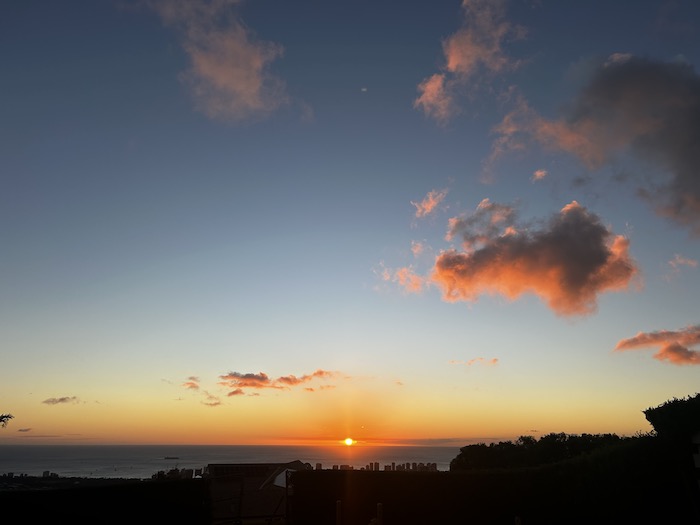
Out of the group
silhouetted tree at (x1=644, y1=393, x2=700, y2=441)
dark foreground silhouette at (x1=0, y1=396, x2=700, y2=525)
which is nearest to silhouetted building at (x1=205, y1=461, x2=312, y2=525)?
dark foreground silhouette at (x1=0, y1=396, x2=700, y2=525)

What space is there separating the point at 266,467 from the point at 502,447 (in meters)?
16.6

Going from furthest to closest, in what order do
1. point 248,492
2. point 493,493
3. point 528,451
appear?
point 528,451 → point 248,492 → point 493,493

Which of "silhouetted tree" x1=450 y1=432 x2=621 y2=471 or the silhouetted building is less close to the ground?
"silhouetted tree" x1=450 y1=432 x2=621 y2=471

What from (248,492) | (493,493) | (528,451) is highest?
(528,451)

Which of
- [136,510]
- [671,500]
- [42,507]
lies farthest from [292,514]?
[671,500]

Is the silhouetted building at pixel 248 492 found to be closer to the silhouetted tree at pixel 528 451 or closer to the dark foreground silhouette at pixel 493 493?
the dark foreground silhouette at pixel 493 493

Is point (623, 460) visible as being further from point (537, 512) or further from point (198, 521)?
point (198, 521)

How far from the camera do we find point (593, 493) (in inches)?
749

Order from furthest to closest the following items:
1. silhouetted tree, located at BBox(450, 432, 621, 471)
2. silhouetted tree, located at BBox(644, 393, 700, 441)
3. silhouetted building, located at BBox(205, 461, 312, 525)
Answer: silhouetted tree, located at BBox(450, 432, 621, 471)
silhouetted building, located at BBox(205, 461, 312, 525)
silhouetted tree, located at BBox(644, 393, 700, 441)

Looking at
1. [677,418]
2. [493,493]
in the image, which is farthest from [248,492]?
[677,418]

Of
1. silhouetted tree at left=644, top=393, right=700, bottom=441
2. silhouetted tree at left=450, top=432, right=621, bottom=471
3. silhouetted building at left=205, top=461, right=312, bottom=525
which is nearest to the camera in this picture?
silhouetted tree at left=644, top=393, right=700, bottom=441

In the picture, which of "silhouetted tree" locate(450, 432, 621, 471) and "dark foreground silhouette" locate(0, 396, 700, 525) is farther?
"silhouetted tree" locate(450, 432, 621, 471)

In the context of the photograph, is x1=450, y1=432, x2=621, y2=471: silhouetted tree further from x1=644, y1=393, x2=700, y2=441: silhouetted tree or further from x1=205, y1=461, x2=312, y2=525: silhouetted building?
x1=644, y1=393, x2=700, y2=441: silhouetted tree

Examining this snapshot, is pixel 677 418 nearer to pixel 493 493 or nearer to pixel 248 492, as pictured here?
pixel 493 493
